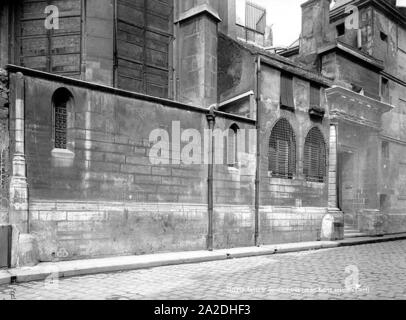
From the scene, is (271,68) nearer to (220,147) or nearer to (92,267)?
(220,147)

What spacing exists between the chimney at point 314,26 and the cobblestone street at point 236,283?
1234cm

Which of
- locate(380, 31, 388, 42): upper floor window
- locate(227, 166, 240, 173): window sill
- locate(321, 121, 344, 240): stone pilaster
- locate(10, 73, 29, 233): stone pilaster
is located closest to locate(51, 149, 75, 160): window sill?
locate(10, 73, 29, 233): stone pilaster

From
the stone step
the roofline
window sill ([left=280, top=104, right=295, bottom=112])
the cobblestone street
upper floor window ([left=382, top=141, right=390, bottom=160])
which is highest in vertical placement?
window sill ([left=280, top=104, right=295, bottom=112])

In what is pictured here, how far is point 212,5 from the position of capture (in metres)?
14.6

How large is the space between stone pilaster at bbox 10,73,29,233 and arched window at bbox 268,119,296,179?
8.15 meters

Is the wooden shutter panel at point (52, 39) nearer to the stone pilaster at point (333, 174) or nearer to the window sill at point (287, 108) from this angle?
the window sill at point (287, 108)

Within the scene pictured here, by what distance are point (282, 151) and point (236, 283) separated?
7.96 metres

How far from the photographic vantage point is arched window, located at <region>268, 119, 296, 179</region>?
1373 cm

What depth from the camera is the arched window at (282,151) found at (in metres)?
13.7

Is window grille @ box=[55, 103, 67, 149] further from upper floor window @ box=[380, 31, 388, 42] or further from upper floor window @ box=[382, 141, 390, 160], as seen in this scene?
upper floor window @ box=[380, 31, 388, 42]

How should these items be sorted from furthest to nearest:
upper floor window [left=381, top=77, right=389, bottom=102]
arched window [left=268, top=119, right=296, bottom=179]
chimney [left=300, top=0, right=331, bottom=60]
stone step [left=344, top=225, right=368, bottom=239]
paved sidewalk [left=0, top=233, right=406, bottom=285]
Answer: upper floor window [left=381, top=77, right=389, bottom=102]
chimney [left=300, top=0, right=331, bottom=60]
stone step [left=344, top=225, right=368, bottom=239]
arched window [left=268, top=119, right=296, bottom=179]
paved sidewalk [left=0, top=233, right=406, bottom=285]

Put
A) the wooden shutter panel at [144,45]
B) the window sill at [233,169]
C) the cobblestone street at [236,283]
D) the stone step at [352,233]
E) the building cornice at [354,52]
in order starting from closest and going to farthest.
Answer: the cobblestone street at [236,283]
the wooden shutter panel at [144,45]
the window sill at [233,169]
the stone step at [352,233]
the building cornice at [354,52]

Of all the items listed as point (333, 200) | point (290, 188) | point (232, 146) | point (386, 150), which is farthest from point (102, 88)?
point (386, 150)

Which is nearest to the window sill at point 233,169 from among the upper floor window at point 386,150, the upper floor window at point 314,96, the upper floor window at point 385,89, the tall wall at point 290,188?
the tall wall at point 290,188
